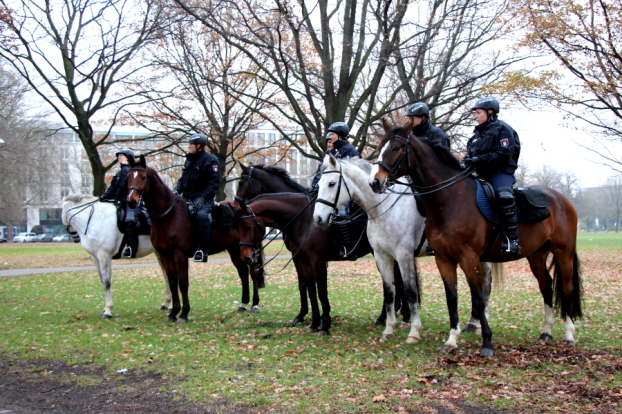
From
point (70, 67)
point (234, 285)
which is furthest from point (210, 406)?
point (70, 67)

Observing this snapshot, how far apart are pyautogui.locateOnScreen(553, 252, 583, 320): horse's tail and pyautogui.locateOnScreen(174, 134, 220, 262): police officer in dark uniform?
20.4 feet

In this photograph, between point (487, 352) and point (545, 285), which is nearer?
point (487, 352)

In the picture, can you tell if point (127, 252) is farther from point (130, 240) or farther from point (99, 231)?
point (99, 231)

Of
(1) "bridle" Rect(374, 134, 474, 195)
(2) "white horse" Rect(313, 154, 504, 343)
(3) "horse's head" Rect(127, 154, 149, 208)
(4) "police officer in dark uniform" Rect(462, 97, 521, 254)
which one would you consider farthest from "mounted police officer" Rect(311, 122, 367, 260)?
(3) "horse's head" Rect(127, 154, 149, 208)

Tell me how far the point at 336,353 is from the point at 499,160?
3425mm

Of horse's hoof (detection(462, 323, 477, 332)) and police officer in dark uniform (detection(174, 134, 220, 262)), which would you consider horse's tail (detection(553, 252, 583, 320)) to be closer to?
horse's hoof (detection(462, 323, 477, 332))

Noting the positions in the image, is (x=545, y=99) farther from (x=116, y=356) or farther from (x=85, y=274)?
(x=85, y=274)

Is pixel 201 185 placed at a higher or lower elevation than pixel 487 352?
higher

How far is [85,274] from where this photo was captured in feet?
66.0

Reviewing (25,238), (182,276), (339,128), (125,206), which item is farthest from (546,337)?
(25,238)

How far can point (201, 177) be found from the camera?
10.1 meters

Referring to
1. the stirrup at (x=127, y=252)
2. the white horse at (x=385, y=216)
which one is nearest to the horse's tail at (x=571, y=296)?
the white horse at (x=385, y=216)

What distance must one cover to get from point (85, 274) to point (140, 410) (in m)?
17.1

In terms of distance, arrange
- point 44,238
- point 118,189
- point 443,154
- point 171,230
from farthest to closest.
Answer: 1. point 44,238
2. point 118,189
3. point 171,230
4. point 443,154
